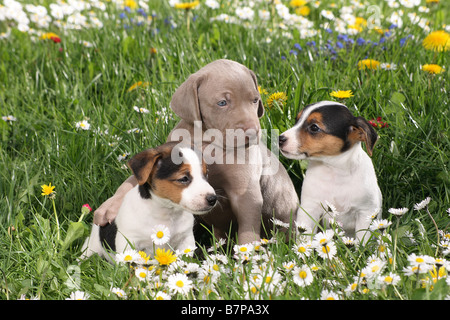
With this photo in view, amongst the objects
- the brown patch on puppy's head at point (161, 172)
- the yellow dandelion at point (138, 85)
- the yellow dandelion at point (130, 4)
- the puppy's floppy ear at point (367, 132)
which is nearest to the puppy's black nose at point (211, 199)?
the brown patch on puppy's head at point (161, 172)

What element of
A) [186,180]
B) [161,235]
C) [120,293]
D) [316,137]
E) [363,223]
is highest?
[316,137]

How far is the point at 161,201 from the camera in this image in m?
3.78

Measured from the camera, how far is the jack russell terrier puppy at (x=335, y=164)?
3.88 meters

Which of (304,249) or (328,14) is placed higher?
(328,14)

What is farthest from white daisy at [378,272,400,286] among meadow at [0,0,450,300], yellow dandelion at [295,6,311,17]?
yellow dandelion at [295,6,311,17]

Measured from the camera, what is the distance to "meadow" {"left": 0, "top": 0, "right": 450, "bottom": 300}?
3.42m

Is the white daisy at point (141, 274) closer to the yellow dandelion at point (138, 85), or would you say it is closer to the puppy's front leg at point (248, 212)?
the puppy's front leg at point (248, 212)

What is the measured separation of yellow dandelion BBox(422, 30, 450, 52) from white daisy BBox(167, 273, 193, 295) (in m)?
3.96

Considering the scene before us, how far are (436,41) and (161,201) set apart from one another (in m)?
3.72

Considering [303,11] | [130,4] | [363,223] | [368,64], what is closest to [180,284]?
[363,223]

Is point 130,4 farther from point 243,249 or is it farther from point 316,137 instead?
point 243,249

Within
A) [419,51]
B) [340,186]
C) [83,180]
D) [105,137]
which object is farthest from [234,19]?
[340,186]

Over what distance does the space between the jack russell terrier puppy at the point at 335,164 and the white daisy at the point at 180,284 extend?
94 centimetres
